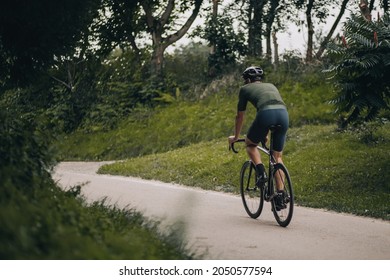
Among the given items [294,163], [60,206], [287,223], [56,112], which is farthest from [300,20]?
[60,206]

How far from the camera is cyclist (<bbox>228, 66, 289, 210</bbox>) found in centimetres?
859

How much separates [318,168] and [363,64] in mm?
3566

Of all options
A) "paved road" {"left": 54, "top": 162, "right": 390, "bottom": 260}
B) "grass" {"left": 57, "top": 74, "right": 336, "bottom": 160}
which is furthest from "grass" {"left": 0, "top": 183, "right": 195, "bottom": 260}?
"grass" {"left": 57, "top": 74, "right": 336, "bottom": 160}

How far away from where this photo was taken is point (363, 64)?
10867 mm

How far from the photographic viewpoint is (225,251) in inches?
279

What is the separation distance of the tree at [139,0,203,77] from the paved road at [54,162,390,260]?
18.4 meters

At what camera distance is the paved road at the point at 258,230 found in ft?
23.2

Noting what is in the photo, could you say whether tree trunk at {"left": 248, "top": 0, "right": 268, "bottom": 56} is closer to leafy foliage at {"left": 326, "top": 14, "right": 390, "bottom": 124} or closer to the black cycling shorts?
leafy foliage at {"left": 326, "top": 14, "right": 390, "bottom": 124}

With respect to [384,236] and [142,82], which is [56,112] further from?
[384,236]

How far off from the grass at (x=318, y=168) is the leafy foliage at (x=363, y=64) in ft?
4.87

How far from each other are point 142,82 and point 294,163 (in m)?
15.4

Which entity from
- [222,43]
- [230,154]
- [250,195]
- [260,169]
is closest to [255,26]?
[222,43]

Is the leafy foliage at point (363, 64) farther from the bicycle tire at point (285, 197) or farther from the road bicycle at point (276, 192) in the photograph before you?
the bicycle tire at point (285, 197)

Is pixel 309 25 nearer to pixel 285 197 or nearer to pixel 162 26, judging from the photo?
pixel 162 26
